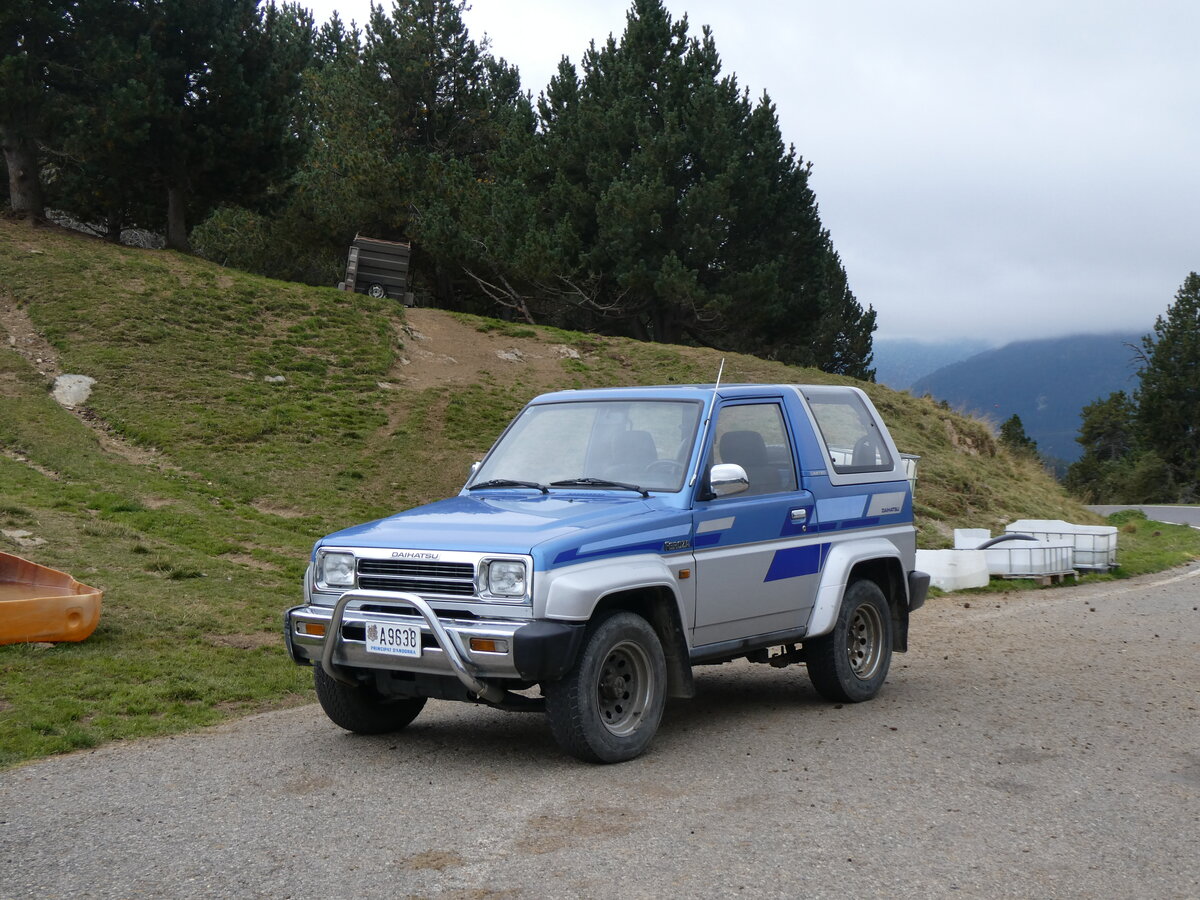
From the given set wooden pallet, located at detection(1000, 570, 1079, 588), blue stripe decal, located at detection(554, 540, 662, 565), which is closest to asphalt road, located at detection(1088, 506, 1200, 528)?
wooden pallet, located at detection(1000, 570, 1079, 588)

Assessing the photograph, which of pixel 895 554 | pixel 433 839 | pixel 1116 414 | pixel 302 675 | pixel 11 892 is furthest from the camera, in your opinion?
pixel 1116 414

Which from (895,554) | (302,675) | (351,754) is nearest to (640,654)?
(351,754)

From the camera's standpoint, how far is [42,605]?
28.5 feet

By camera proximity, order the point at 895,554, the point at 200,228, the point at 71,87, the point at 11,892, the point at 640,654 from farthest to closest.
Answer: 1. the point at 200,228
2. the point at 71,87
3. the point at 895,554
4. the point at 640,654
5. the point at 11,892

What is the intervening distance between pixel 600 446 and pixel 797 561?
1.46 metres

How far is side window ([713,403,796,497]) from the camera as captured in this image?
23.7 feet

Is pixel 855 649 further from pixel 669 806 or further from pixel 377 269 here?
pixel 377 269

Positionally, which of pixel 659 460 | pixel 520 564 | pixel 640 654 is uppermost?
pixel 659 460

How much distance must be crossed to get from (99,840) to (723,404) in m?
4.24

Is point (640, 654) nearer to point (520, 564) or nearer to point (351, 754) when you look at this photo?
point (520, 564)

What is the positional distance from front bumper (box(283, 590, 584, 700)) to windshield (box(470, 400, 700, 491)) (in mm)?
1388

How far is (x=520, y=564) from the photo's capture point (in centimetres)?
581

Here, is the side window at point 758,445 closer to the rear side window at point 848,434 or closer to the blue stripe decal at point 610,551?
the rear side window at point 848,434

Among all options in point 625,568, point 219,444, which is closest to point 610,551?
point 625,568
